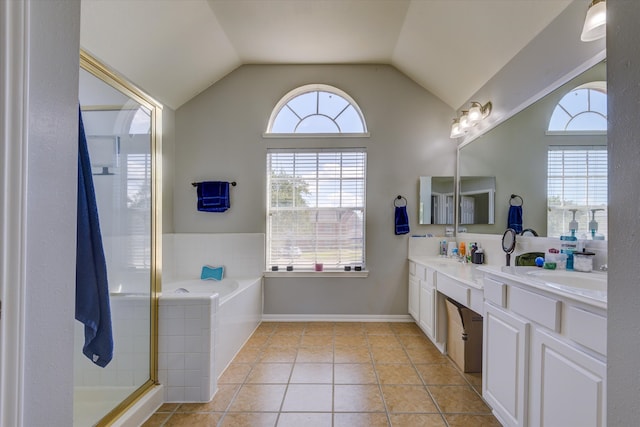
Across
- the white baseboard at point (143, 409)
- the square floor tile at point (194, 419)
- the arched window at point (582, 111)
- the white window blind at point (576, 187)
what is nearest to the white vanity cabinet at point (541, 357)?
the white window blind at point (576, 187)

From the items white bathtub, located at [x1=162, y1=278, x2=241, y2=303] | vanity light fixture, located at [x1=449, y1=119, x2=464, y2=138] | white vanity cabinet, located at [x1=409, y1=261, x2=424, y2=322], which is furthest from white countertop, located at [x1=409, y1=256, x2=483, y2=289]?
white bathtub, located at [x1=162, y1=278, x2=241, y2=303]

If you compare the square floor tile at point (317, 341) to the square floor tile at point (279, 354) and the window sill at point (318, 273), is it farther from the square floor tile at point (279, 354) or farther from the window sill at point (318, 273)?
the window sill at point (318, 273)

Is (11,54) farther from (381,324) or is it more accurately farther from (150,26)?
(381,324)

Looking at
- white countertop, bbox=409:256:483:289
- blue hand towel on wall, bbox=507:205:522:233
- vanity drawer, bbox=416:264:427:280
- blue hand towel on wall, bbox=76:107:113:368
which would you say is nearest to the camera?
blue hand towel on wall, bbox=76:107:113:368

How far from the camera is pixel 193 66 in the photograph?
3.17 metres

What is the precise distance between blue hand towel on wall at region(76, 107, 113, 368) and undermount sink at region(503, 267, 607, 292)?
2.01 metres

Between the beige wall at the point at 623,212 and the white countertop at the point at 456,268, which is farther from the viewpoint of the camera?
the white countertop at the point at 456,268

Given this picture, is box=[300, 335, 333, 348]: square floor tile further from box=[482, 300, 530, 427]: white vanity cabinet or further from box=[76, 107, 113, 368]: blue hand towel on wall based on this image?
box=[76, 107, 113, 368]: blue hand towel on wall

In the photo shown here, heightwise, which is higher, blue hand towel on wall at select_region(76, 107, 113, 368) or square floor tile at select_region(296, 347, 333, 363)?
blue hand towel on wall at select_region(76, 107, 113, 368)

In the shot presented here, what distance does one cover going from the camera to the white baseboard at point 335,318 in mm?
3602

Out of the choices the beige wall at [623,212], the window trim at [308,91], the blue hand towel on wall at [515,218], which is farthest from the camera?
the window trim at [308,91]

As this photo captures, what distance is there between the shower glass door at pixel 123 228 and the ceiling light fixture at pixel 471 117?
110 inches

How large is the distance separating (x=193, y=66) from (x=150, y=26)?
2.38ft

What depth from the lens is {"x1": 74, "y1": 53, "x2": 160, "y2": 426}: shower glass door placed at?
5.77 feet
